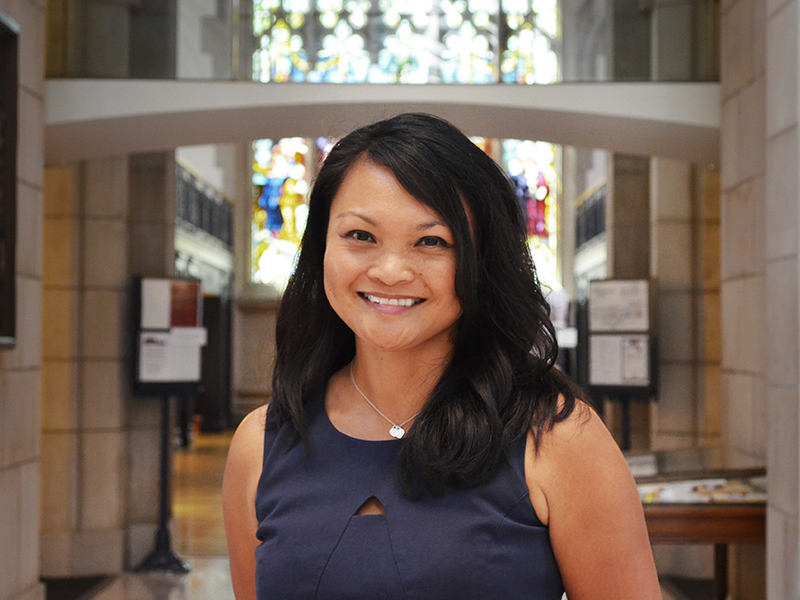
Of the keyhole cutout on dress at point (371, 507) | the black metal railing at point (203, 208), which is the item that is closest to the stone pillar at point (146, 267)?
the black metal railing at point (203, 208)

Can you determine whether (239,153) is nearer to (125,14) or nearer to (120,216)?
(120,216)

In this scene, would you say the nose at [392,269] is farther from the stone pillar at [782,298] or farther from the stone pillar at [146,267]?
the stone pillar at [146,267]

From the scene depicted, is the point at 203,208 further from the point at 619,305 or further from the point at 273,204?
the point at 619,305

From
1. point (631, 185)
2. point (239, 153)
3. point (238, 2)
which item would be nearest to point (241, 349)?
point (239, 153)

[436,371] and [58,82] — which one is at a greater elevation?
[58,82]

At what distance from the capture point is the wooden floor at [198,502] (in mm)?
8227

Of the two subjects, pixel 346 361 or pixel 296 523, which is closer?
pixel 296 523

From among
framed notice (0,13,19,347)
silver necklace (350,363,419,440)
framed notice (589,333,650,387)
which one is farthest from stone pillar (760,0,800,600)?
framed notice (589,333,650,387)

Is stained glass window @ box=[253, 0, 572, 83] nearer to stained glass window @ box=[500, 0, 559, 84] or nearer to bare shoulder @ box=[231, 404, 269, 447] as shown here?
stained glass window @ box=[500, 0, 559, 84]

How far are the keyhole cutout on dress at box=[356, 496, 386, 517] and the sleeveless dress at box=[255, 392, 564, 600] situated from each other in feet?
0.04

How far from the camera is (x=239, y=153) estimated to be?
60.6ft

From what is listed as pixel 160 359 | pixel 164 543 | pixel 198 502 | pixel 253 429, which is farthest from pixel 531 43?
pixel 198 502

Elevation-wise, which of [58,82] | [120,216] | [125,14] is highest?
[125,14]

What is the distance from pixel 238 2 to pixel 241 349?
12780 millimetres
